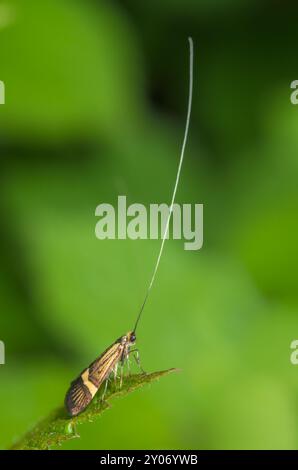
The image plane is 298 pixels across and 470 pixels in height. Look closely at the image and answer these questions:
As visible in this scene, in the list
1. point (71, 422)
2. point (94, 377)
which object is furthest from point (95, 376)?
point (71, 422)

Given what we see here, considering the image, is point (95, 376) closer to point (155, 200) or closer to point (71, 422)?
point (71, 422)

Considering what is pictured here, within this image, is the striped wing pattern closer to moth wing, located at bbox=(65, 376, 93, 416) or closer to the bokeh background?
moth wing, located at bbox=(65, 376, 93, 416)

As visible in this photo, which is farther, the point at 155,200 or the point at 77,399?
the point at 155,200

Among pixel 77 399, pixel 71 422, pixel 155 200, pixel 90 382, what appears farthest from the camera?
pixel 155 200

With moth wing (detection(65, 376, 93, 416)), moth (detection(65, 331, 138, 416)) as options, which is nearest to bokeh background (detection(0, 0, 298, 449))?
moth (detection(65, 331, 138, 416))

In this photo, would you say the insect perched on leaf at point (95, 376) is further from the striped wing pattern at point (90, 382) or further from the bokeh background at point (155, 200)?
the bokeh background at point (155, 200)

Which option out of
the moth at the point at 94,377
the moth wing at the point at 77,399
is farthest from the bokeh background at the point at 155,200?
the moth wing at the point at 77,399
